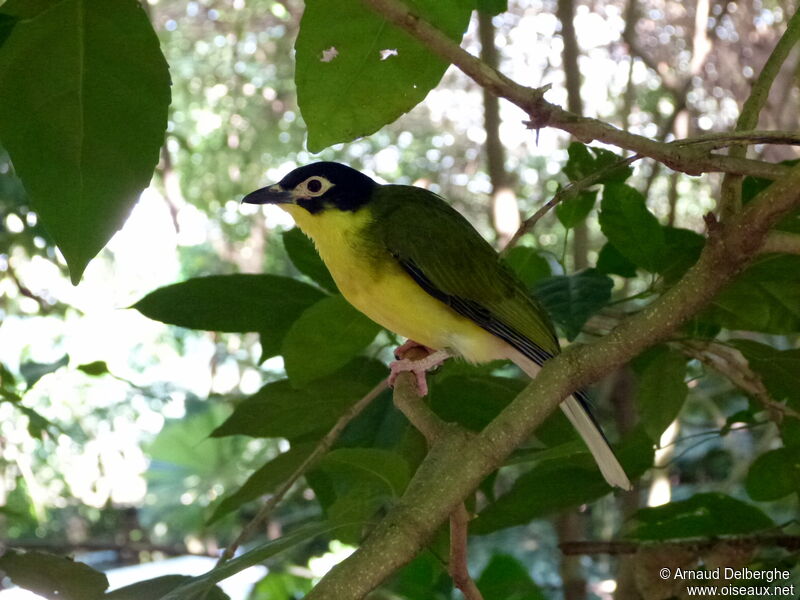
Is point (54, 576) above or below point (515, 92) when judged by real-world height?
below

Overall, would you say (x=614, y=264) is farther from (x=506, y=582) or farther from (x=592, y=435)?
(x=506, y=582)

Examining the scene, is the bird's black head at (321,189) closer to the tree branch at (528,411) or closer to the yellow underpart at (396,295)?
the yellow underpart at (396,295)

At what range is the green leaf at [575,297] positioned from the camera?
103cm

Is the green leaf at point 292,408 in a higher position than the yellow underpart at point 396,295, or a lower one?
lower

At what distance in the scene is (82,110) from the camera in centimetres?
69

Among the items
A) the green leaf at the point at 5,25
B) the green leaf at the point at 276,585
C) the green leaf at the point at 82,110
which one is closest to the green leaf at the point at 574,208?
the green leaf at the point at 82,110

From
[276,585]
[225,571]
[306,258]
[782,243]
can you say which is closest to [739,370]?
[782,243]

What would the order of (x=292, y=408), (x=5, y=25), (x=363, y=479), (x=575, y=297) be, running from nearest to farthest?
(x=5, y=25) → (x=363, y=479) → (x=575, y=297) → (x=292, y=408)

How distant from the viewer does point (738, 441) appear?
132 inches

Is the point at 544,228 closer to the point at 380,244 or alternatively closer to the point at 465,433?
the point at 380,244

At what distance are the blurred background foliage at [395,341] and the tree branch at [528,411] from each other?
0.21ft

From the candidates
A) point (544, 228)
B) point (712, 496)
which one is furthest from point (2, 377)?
point (544, 228)

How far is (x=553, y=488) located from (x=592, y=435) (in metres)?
0.10

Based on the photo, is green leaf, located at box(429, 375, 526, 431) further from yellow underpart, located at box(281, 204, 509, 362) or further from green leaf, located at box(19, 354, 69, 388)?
green leaf, located at box(19, 354, 69, 388)
